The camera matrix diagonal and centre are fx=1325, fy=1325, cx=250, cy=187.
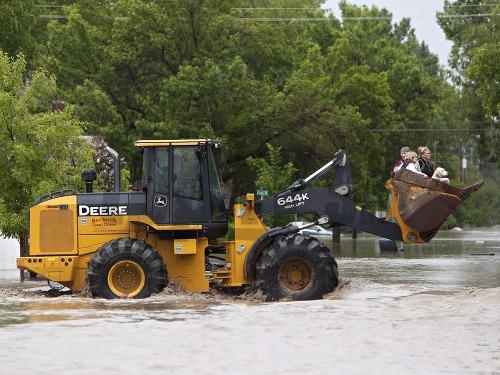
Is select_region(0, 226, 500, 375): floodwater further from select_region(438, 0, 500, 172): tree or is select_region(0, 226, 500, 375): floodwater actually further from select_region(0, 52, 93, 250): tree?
select_region(438, 0, 500, 172): tree

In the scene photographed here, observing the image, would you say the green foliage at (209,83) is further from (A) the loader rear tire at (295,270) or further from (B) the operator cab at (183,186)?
(A) the loader rear tire at (295,270)

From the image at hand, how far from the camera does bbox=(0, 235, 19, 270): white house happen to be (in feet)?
120

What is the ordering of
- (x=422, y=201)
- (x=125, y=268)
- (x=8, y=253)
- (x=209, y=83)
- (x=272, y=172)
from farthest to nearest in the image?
(x=209, y=83)
(x=272, y=172)
(x=8, y=253)
(x=422, y=201)
(x=125, y=268)

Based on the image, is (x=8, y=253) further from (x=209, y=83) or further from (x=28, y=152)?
(x=209, y=83)

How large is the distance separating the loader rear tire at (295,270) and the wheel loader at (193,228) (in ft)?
0.06

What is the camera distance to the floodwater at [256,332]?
47.5 feet

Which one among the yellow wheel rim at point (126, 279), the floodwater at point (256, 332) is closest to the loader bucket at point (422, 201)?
the floodwater at point (256, 332)

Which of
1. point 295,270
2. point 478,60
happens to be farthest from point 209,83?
point 295,270

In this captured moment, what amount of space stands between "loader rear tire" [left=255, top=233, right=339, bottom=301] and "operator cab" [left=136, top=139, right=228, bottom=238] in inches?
54.1

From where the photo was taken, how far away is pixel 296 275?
74.0ft

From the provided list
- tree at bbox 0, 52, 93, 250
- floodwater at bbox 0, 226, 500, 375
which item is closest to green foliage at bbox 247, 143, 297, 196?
tree at bbox 0, 52, 93, 250

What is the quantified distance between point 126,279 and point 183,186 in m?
1.94

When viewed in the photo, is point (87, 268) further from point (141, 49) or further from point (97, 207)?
point (141, 49)

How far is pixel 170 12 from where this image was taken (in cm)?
5419
